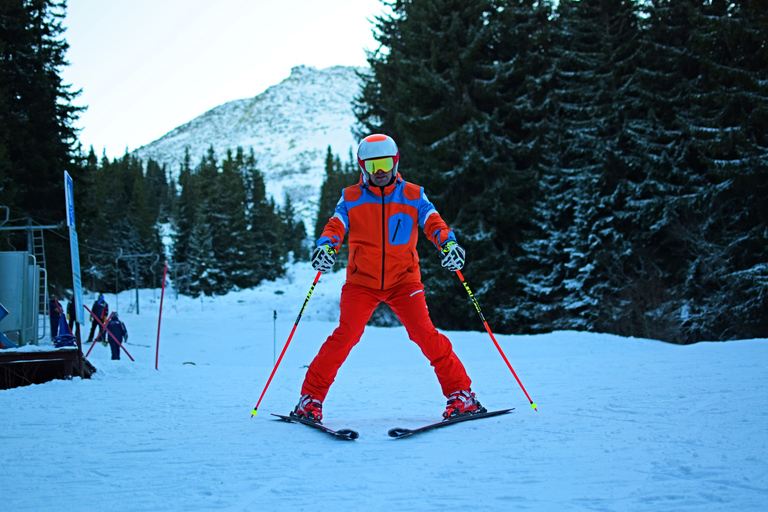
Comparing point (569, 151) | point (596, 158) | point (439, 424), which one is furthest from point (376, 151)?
point (569, 151)

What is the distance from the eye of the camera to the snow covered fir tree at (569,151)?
13641 mm

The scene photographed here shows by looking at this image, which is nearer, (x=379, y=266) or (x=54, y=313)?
(x=379, y=266)

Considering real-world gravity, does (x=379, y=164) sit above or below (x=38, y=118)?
below

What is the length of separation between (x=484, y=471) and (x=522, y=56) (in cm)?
1900

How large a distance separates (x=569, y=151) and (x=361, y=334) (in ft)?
→ 50.5

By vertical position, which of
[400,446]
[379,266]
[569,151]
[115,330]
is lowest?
[115,330]

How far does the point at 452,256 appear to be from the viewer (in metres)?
3.77

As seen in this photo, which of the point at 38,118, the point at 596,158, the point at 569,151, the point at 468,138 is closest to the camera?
the point at 596,158

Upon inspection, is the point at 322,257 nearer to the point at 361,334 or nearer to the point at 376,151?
the point at 361,334

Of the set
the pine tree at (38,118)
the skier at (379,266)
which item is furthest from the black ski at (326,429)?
the pine tree at (38,118)

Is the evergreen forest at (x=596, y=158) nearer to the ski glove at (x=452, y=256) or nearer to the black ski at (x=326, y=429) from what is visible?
the ski glove at (x=452, y=256)

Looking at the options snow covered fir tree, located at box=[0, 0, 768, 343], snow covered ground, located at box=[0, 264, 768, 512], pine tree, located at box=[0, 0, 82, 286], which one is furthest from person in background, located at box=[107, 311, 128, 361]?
pine tree, located at box=[0, 0, 82, 286]

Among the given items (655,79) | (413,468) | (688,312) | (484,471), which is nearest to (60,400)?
(413,468)

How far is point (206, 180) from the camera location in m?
63.4
